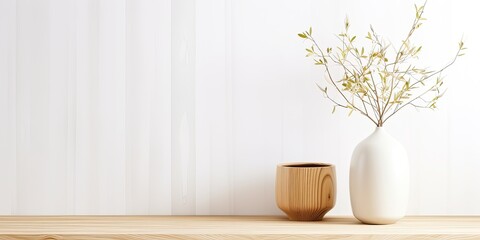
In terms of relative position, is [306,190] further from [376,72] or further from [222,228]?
[376,72]

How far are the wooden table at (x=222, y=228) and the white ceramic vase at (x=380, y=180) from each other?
0.03m

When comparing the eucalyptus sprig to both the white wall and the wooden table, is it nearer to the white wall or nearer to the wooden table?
the white wall

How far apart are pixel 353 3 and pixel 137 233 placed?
2.43 feet

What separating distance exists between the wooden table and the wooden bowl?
0.03 m

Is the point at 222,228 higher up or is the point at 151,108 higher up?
the point at 151,108

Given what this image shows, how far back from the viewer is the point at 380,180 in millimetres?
1187

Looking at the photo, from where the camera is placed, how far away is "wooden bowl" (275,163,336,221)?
1.23 metres

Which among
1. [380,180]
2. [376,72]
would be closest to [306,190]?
[380,180]

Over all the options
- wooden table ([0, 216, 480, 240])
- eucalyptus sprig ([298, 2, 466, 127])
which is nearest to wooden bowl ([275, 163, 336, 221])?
wooden table ([0, 216, 480, 240])

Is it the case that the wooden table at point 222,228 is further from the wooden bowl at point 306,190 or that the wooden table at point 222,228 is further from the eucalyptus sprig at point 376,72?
the eucalyptus sprig at point 376,72

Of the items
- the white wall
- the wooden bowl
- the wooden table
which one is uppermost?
the white wall

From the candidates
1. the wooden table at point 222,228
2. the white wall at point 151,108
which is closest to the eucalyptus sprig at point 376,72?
the white wall at point 151,108

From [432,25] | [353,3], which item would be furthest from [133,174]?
[432,25]

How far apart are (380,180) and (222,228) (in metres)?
0.35
